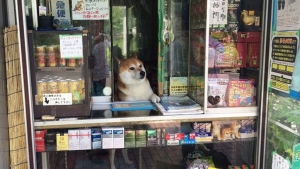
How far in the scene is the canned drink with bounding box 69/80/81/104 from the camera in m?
2.50

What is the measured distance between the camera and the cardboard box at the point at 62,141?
2520mm

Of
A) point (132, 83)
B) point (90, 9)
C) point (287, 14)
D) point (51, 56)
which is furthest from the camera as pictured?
point (132, 83)

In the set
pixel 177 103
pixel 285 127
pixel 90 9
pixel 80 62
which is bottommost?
pixel 285 127

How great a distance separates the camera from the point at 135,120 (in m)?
2.60

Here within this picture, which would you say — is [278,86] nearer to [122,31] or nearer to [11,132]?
[122,31]

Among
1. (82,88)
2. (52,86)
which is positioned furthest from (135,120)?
(52,86)

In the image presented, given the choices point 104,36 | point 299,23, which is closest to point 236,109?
point 299,23

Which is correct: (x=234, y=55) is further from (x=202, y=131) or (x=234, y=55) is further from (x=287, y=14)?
(x=202, y=131)

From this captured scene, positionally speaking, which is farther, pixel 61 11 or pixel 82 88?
pixel 61 11

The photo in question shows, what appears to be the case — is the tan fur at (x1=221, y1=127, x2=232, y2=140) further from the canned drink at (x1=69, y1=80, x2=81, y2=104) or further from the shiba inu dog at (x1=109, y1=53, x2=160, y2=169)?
the canned drink at (x1=69, y1=80, x2=81, y2=104)

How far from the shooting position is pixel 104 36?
9.59 feet

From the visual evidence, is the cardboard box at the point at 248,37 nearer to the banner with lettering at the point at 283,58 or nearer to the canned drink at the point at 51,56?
the banner with lettering at the point at 283,58

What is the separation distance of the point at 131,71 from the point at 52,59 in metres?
0.77

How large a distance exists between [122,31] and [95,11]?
0.42 metres
